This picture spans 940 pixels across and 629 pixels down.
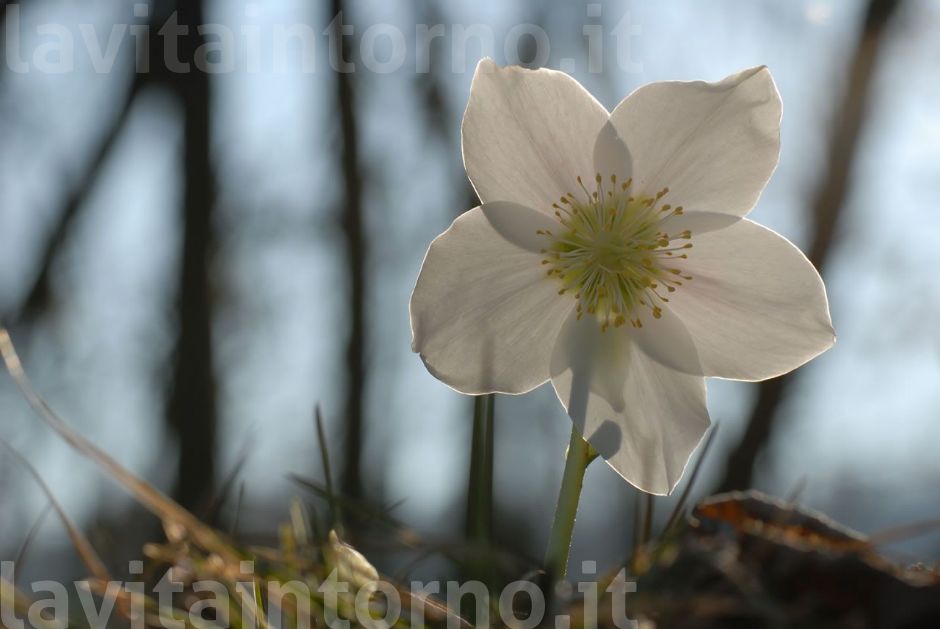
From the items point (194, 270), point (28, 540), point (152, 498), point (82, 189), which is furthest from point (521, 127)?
point (82, 189)

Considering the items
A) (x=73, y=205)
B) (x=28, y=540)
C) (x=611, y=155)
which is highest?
(x=611, y=155)

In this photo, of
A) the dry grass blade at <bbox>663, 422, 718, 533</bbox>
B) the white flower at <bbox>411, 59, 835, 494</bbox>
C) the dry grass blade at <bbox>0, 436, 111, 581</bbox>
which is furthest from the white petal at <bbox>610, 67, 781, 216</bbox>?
the dry grass blade at <bbox>0, 436, 111, 581</bbox>

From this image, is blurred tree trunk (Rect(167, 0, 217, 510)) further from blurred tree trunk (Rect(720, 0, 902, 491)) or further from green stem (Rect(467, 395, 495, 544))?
green stem (Rect(467, 395, 495, 544))

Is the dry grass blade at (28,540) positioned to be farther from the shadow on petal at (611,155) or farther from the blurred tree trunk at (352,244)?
the blurred tree trunk at (352,244)

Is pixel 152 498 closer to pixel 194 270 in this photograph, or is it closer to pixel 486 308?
pixel 486 308

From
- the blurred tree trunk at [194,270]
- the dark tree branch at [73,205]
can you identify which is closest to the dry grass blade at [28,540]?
the blurred tree trunk at [194,270]
